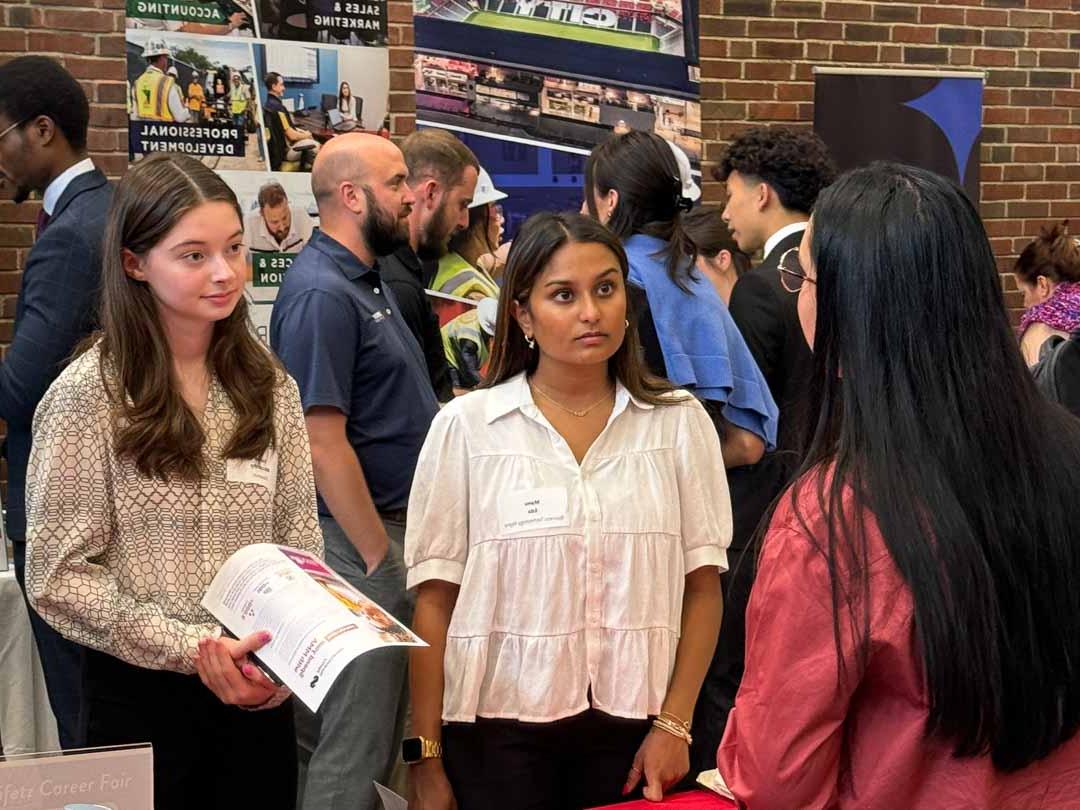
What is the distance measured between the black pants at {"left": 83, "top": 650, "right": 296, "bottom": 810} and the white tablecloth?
1.16m

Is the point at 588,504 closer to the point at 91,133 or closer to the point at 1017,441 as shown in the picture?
the point at 1017,441

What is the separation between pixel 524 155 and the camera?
4512mm

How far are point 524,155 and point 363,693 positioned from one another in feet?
7.73

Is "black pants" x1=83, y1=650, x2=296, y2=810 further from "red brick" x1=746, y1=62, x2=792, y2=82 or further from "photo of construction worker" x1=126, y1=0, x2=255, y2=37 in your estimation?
"red brick" x1=746, y1=62, x2=792, y2=82

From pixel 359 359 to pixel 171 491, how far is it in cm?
97

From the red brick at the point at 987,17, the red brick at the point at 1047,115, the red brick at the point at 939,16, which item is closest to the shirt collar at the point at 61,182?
the red brick at the point at 939,16

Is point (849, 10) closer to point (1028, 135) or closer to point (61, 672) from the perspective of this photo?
point (1028, 135)

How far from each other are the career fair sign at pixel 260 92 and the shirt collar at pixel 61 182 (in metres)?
0.96

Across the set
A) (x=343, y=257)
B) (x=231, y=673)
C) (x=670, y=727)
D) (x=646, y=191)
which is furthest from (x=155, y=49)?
(x=670, y=727)

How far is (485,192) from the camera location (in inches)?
174

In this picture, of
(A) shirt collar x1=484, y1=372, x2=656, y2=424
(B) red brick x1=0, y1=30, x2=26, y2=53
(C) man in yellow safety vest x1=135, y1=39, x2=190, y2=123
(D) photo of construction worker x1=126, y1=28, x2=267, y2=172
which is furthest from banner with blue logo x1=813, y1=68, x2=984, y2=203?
(A) shirt collar x1=484, y1=372, x2=656, y2=424

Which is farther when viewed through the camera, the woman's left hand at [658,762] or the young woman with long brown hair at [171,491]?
the woman's left hand at [658,762]

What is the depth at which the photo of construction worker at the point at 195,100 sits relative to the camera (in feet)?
12.5

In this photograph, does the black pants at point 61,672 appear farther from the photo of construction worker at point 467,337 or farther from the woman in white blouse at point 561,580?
Answer: the photo of construction worker at point 467,337
